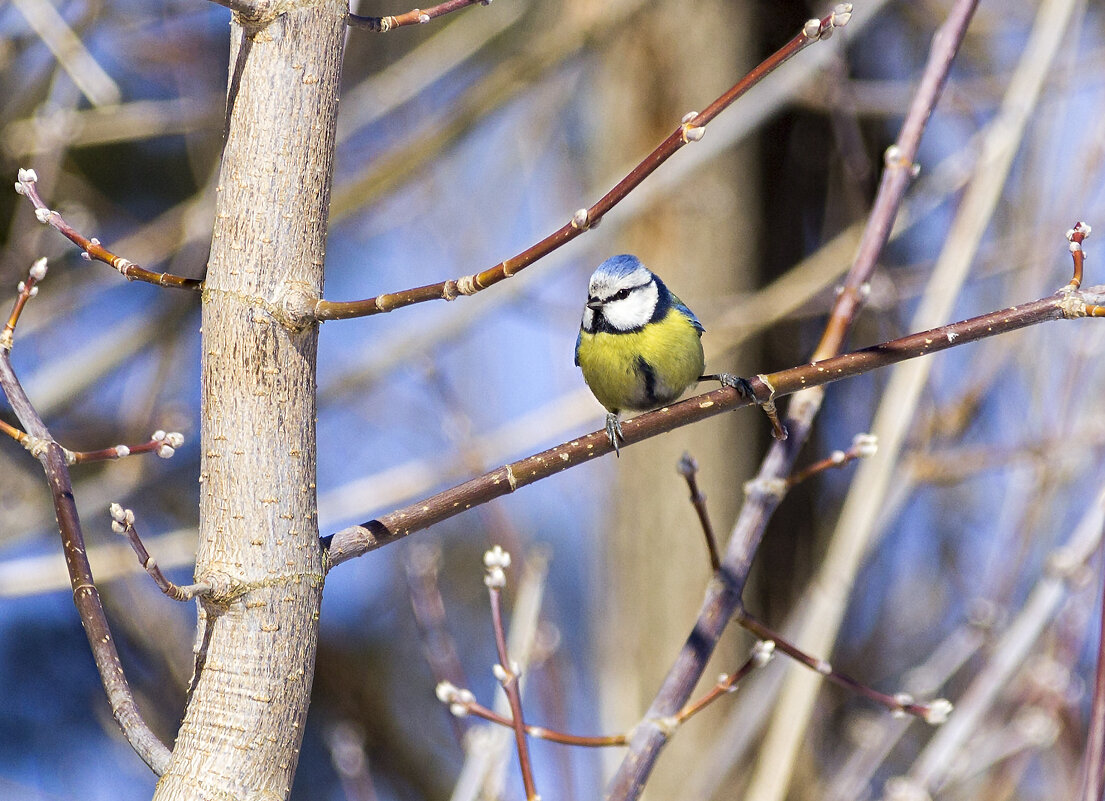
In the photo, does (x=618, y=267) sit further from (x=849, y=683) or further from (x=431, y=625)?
(x=849, y=683)

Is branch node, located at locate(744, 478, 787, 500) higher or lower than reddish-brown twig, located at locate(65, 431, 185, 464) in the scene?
higher

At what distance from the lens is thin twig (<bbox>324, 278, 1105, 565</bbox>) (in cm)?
123

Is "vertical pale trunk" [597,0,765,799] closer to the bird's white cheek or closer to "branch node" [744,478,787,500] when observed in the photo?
the bird's white cheek

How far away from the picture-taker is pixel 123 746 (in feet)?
13.6

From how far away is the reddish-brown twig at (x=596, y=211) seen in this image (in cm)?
103

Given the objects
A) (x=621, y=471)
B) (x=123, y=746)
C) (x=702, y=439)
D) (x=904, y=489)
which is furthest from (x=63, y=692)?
(x=904, y=489)

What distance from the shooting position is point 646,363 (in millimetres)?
2326

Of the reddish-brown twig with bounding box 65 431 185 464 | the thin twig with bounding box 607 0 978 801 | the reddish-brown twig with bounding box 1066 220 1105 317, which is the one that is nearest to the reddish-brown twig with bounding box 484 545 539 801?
the thin twig with bounding box 607 0 978 801

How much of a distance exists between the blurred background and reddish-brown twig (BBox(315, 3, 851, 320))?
0.92 meters

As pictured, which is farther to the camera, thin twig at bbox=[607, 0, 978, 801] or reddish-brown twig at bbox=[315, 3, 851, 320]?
thin twig at bbox=[607, 0, 978, 801]

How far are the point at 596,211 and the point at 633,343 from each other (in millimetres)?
1299

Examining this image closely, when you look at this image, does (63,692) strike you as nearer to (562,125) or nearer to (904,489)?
(562,125)

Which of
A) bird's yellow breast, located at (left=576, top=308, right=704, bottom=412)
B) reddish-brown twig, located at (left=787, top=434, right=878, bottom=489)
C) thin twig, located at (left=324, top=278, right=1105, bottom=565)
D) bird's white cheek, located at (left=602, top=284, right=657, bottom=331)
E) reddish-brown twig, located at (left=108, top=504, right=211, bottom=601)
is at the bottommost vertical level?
reddish-brown twig, located at (left=108, top=504, right=211, bottom=601)

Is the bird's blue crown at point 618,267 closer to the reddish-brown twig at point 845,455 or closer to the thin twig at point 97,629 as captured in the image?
the reddish-brown twig at point 845,455
